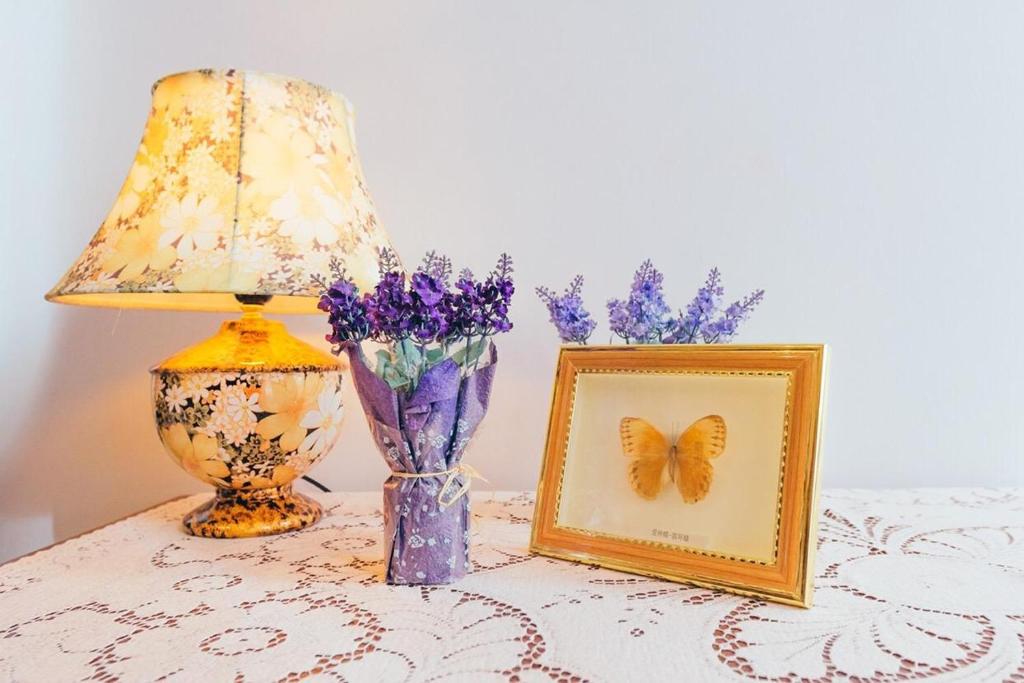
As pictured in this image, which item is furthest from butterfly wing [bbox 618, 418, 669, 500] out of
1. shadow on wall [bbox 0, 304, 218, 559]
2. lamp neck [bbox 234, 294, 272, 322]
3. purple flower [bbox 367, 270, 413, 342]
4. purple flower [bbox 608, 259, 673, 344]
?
shadow on wall [bbox 0, 304, 218, 559]

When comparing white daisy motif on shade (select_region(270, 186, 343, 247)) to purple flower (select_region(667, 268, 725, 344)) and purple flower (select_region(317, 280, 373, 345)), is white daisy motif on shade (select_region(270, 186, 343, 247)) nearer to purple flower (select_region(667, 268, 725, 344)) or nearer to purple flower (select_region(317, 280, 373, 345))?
purple flower (select_region(317, 280, 373, 345))

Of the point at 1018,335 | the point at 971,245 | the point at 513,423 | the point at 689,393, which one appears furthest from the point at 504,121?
the point at 1018,335

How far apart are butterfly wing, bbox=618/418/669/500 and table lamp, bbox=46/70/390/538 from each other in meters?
0.34

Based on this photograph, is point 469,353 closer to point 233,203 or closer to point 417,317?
point 417,317

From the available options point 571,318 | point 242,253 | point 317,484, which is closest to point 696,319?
point 571,318

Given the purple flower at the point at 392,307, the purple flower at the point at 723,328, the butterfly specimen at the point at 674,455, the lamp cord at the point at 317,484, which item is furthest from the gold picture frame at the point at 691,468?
the lamp cord at the point at 317,484

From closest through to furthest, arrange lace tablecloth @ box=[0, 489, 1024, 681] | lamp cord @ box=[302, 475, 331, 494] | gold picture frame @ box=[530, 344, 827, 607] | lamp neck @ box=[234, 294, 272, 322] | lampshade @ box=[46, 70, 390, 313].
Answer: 1. lace tablecloth @ box=[0, 489, 1024, 681]
2. gold picture frame @ box=[530, 344, 827, 607]
3. lampshade @ box=[46, 70, 390, 313]
4. lamp neck @ box=[234, 294, 272, 322]
5. lamp cord @ box=[302, 475, 331, 494]

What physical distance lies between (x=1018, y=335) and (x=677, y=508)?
70 cm

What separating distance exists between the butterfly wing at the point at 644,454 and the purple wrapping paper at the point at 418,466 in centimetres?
18

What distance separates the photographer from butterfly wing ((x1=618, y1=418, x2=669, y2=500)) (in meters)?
0.69

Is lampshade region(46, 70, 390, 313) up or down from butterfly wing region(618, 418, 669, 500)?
up

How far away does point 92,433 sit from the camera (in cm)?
119

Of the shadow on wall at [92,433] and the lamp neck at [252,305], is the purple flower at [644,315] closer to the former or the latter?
the lamp neck at [252,305]

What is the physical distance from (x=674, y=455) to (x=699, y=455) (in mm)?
26
